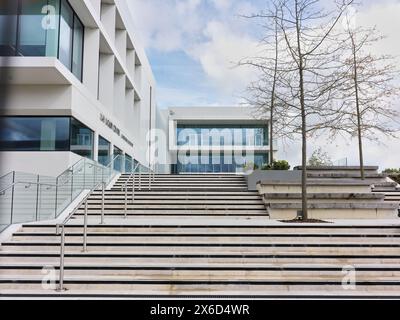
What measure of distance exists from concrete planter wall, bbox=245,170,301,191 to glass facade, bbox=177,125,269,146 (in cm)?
1882

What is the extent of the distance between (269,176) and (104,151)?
7.32 metres

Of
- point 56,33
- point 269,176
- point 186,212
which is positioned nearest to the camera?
point 186,212

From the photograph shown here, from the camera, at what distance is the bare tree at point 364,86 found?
9.00m

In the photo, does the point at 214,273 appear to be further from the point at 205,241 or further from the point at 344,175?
the point at 344,175

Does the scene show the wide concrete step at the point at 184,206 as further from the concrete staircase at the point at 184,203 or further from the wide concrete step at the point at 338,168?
the wide concrete step at the point at 338,168

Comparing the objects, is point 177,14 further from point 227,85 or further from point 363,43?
point 363,43

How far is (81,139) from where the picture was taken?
13383mm

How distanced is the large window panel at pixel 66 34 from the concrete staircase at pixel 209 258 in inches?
295

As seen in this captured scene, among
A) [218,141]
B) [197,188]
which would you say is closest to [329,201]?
[197,188]

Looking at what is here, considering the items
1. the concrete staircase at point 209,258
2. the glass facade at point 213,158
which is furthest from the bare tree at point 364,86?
the glass facade at point 213,158

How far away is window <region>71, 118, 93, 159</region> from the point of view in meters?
12.6

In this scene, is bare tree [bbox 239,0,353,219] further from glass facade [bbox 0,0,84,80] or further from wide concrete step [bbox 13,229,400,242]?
glass facade [bbox 0,0,84,80]

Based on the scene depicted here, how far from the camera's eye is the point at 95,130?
14836 millimetres

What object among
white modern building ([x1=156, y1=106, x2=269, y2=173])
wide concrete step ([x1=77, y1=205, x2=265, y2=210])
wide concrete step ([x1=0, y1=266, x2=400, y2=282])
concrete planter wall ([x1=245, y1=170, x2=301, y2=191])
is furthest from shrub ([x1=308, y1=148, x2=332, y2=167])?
white modern building ([x1=156, y1=106, x2=269, y2=173])
